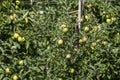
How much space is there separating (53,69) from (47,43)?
0.30 meters

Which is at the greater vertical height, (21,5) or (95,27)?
(21,5)

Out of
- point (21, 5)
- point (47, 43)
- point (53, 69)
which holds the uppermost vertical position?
point (21, 5)

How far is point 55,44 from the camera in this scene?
409 centimetres

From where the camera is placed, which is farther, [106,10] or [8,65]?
[106,10]

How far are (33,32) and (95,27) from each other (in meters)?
0.74

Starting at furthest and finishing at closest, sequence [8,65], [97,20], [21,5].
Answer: [97,20] → [21,5] → [8,65]

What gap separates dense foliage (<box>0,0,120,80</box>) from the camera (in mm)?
3889

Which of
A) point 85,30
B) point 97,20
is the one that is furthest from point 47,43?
point 97,20

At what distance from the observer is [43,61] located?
13.3 feet

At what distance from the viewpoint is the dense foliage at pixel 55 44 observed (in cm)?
389

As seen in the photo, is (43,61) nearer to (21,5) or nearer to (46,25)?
(46,25)

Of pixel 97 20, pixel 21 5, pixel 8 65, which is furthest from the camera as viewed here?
pixel 97 20

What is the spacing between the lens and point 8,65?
3865mm

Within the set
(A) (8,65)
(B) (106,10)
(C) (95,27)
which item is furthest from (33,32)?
(B) (106,10)
